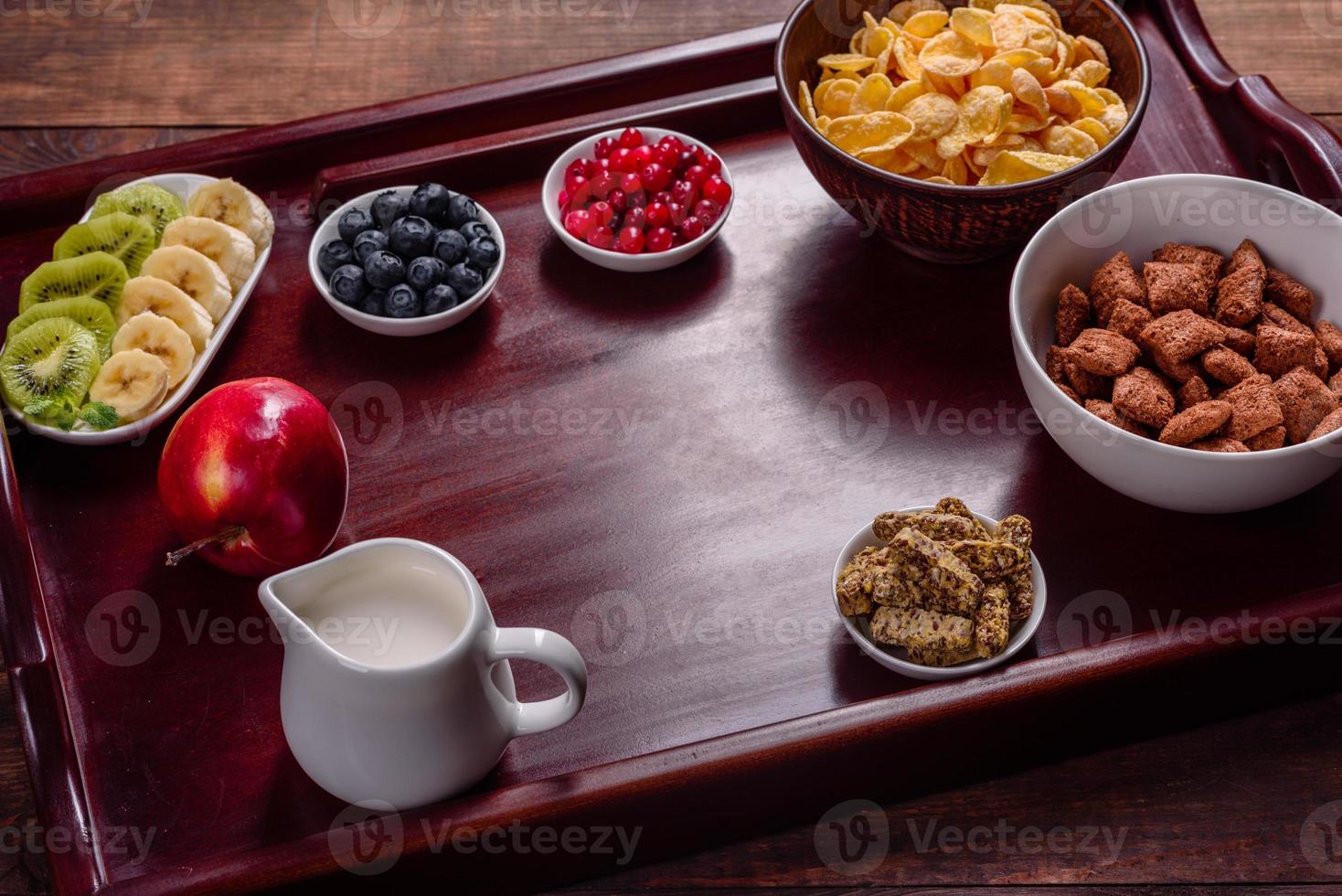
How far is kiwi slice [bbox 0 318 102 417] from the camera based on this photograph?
51.2 inches

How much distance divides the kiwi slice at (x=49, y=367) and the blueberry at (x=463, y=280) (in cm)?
41

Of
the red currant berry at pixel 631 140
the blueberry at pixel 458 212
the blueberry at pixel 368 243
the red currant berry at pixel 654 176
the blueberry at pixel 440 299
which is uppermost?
the red currant berry at pixel 631 140

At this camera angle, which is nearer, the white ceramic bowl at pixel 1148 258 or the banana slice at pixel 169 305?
the white ceramic bowl at pixel 1148 258

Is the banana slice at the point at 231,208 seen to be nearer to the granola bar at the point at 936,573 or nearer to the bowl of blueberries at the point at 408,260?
the bowl of blueberries at the point at 408,260

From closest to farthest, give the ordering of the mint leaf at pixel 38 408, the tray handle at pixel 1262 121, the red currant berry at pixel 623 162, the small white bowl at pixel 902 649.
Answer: the small white bowl at pixel 902 649
the mint leaf at pixel 38 408
the tray handle at pixel 1262 121
the red currant berry at pixel 623 162

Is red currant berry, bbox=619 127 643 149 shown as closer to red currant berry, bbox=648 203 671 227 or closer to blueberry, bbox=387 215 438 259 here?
red currant berry, bbox=648 203 671 227

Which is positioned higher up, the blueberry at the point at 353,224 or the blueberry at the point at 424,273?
the blueberry at the point at 353,224

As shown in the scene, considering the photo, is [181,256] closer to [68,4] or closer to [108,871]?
[108,871]

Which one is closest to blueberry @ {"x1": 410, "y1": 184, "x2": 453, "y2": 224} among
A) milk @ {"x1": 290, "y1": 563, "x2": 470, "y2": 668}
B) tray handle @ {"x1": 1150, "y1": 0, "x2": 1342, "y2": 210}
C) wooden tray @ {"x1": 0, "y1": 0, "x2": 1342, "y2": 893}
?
wooden tray @ {"x1": 0, "y1": 0, "x2": 1342, "y2": 893}

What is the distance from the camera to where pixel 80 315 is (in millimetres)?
1365

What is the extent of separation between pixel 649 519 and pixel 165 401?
570mm

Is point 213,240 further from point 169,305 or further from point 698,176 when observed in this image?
point 698,176

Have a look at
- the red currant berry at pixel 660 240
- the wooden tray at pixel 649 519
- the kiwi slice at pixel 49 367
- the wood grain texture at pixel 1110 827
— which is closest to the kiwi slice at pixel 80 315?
the kiwi slice at pixel 49 367

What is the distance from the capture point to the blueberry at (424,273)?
140 cm
